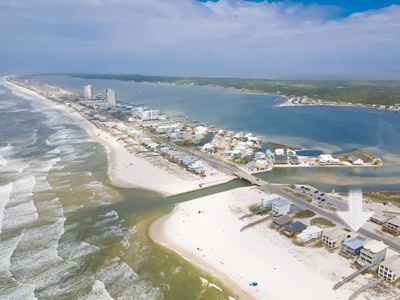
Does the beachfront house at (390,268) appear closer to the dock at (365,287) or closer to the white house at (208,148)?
the dock at (365,287)

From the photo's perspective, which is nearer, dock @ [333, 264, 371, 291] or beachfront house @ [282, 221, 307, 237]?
dock @ [333, 264, 371, 291]

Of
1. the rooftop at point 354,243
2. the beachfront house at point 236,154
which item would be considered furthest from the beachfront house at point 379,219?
the beachfront house at point 236,154

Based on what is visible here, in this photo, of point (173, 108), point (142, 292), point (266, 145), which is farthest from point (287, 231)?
point (173, 108)

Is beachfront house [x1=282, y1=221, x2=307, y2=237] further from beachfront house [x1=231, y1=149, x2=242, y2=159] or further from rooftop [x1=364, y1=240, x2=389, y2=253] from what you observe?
beachfront house [x1=231, y1=149, x2=242, y2=159]

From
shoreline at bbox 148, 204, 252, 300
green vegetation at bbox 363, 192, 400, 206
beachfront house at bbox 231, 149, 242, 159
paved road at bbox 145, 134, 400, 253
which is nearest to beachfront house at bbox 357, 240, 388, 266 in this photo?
paved road at bbox 145, 134, 400, 253

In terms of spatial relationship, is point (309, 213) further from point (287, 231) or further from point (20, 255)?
point (20, 255)
